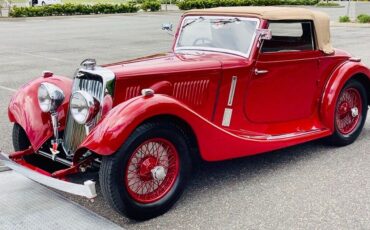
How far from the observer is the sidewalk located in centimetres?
341

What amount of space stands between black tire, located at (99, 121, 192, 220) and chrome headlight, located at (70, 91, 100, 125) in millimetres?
448

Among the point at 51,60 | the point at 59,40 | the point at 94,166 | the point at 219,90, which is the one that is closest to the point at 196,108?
the point at 219,90

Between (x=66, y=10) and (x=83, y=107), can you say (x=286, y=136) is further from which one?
(x=66, y=10)

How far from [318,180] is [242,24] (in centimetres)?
164

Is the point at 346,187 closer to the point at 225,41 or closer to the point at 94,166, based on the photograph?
the point at 225,41

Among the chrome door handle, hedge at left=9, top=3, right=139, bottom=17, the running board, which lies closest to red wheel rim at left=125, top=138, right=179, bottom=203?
the running board

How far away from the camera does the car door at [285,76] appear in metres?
4.37

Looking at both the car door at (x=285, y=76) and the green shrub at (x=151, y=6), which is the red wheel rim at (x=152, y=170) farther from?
the green shrub at (x=151, y=6)

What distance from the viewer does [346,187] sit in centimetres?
410

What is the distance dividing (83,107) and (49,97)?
1.54 feet

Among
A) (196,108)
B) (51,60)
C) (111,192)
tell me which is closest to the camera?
(111,192)

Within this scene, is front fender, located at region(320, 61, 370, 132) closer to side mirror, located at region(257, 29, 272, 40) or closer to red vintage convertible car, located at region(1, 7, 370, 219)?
red vintage convertible car, located at region(1, 7, 370, 219)

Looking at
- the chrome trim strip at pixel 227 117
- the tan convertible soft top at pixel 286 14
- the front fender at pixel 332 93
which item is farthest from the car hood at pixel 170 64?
the front fender at pixel 332 93

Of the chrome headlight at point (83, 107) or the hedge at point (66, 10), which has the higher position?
the chrome headlight at point (83, 107)
